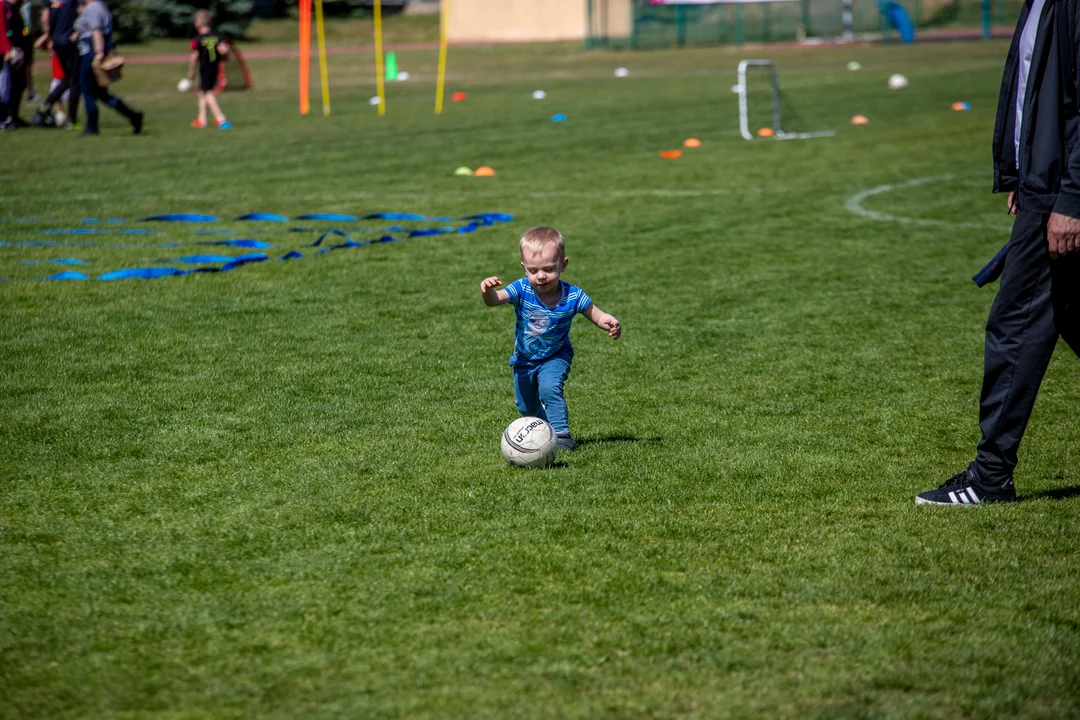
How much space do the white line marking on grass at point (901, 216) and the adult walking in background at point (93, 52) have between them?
1296 centimetres

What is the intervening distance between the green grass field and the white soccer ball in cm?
12

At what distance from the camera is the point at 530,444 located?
5.63 meters

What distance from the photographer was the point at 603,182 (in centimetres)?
1566

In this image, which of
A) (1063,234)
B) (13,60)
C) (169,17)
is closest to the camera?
(1063,234)

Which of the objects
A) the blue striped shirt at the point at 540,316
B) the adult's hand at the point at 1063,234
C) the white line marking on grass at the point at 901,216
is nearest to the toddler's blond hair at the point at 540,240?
the blue striped shirt at the point at 540,316

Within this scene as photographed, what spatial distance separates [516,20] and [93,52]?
35.4 metres

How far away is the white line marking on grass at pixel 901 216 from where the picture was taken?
12255 millimetres

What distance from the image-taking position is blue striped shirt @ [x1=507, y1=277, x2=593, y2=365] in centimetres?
598

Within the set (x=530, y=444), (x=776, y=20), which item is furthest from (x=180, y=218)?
(x=776, y=20)

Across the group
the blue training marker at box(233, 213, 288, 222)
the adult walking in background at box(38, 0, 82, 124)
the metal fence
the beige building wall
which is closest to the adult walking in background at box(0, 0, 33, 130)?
the adult walking in background at box(38, 0, 82, 124)

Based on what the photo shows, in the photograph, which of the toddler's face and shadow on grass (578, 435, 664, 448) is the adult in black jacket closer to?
shadow on grass (578, 435, 664, 448)

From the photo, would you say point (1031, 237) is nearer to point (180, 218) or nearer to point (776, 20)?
point (180, 218)

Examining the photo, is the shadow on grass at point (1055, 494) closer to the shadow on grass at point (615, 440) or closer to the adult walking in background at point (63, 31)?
the shadow on grass at point (615, 440)

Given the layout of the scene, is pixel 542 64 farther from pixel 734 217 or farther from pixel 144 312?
pixel 144 312
